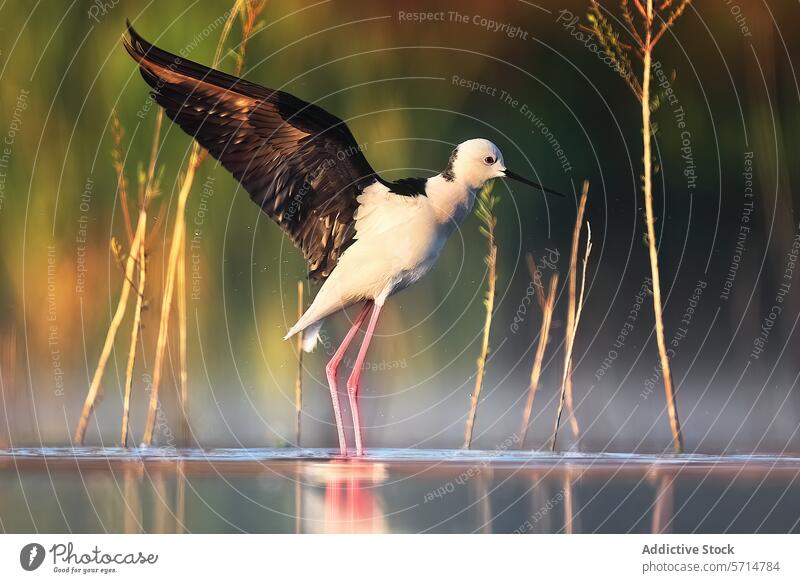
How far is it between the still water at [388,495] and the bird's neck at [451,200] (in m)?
0.90

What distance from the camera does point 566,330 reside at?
499cm

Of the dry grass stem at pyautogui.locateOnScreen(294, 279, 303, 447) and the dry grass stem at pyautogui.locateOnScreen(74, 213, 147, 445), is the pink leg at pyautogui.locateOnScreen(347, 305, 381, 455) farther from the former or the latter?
the dry grass stem at pyautogui.locateOnScreen(74, 213, 147, 445)

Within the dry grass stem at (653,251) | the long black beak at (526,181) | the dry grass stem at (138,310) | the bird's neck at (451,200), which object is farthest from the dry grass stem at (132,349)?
the dry grass stem at (653,251)

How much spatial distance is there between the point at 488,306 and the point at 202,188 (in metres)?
1.24

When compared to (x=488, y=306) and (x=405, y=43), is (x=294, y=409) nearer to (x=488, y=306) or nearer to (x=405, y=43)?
(x=488, y=306)

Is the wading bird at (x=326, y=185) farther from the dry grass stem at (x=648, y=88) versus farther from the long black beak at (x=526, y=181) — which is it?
the dry grass stem at (x=648, y=88)

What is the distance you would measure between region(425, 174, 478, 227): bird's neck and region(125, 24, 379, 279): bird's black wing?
0.25m

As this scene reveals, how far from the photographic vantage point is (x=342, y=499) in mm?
4176

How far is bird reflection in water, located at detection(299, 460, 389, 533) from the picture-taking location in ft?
13.3

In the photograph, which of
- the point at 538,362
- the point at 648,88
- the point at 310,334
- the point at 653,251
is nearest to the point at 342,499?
the point at 310,334

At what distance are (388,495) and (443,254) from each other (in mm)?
1152

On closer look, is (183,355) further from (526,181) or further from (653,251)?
(653,251)

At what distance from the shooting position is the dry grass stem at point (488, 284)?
16.3ft

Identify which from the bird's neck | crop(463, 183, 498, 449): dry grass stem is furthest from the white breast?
crop(463, 183, 498, 449): dry grass stem
